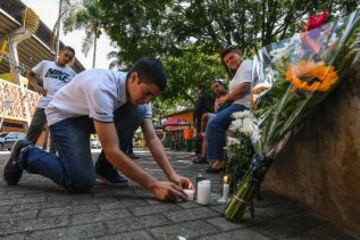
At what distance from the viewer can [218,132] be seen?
441cm

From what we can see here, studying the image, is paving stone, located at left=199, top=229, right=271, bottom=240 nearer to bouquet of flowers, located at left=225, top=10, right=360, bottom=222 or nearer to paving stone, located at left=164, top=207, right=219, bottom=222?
bouquet of flowers, located at left=225, top=10, right=360, bottom=222

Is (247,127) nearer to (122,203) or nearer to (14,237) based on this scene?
(122,203)

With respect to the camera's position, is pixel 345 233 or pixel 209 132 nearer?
pixel 345 233

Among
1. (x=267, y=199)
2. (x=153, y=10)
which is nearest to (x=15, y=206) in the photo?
(x=267, y=199)

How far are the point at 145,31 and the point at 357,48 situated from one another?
924 cm

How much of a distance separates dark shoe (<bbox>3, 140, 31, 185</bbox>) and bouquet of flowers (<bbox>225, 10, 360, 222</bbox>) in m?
2.08

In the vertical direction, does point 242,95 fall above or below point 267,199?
above

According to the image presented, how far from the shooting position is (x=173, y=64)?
1866 cm

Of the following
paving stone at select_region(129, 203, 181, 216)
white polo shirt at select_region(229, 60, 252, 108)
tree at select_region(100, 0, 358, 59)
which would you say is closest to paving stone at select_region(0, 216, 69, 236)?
paving stone at select_region(129, 203, 181, 216)

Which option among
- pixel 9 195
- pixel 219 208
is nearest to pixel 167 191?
pixel 219 208

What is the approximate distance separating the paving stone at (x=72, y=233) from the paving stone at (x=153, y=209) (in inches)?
15.4

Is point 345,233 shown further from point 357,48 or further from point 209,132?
point 209,132

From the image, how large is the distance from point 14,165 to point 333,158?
2.74 m

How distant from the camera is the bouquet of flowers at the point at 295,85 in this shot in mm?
1938
